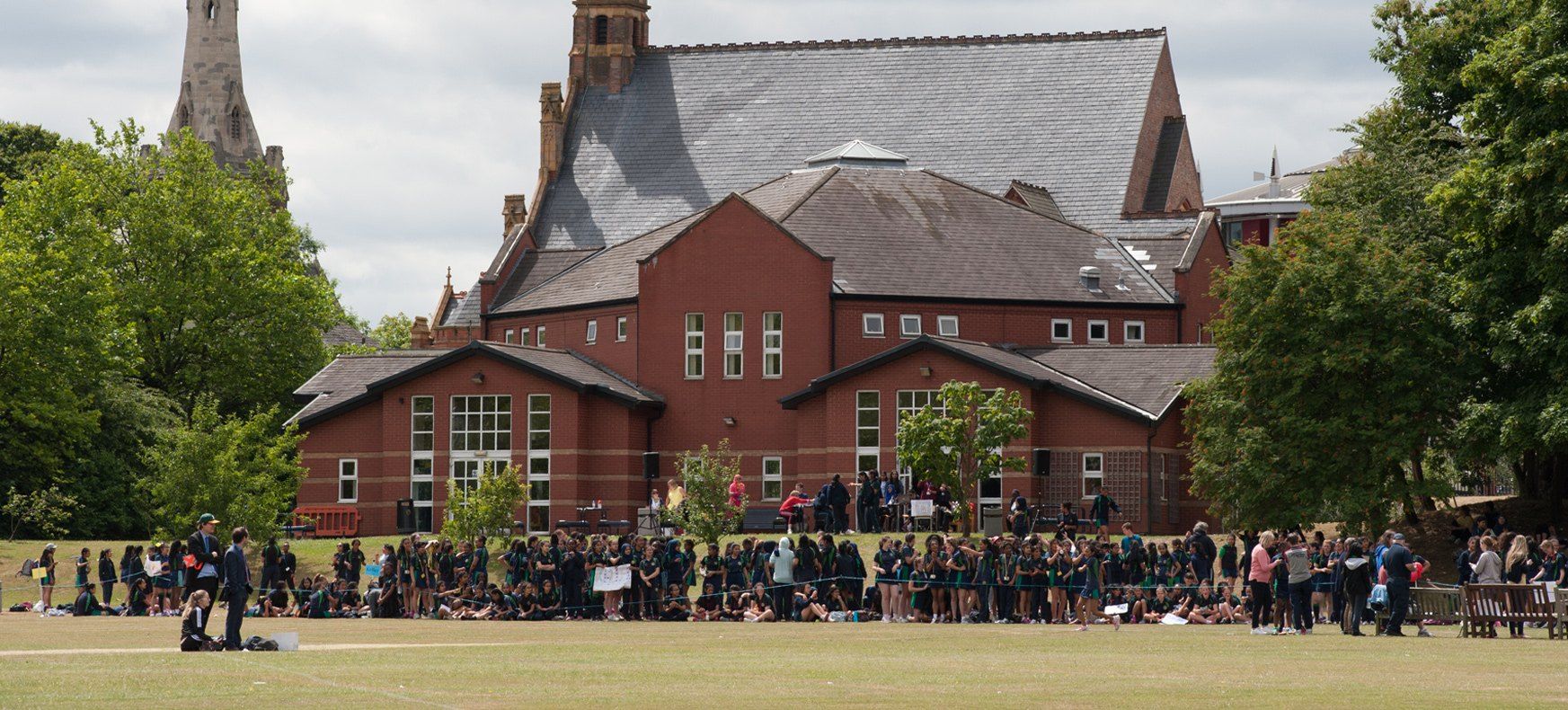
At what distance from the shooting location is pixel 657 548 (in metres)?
39.1

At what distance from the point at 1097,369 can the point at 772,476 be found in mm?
9118

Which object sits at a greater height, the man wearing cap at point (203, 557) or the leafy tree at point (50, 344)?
the leafy tree at point (50, 344)

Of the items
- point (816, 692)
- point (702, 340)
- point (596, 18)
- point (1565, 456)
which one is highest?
point (596, 18)

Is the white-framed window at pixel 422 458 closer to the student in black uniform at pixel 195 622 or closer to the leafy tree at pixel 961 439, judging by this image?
the leafy tree at pixel 961 439

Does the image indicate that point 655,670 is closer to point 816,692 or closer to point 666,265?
point 816,692

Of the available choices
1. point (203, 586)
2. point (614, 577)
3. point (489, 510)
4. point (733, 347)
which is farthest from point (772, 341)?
point (203, 586)

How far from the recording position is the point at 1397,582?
103 ft

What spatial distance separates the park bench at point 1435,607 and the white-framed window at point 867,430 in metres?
25.7

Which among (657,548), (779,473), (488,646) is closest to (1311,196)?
(779,473)

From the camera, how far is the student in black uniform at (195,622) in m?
25.7

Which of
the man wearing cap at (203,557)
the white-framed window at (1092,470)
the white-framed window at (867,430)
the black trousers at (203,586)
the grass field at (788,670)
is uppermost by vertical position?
the white-framed window at (867,430)

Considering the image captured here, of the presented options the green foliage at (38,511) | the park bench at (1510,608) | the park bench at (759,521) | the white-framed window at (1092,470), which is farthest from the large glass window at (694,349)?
the park bench at (1510,608)

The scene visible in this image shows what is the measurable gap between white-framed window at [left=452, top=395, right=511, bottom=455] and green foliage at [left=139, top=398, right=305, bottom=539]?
435cm

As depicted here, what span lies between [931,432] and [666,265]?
13.2m
